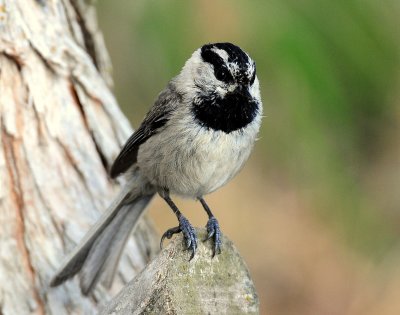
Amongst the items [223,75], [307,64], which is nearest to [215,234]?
[223,75]

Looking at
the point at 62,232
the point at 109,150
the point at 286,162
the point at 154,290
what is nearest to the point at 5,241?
the point at 62,232

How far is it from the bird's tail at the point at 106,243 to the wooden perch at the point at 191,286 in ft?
3.32

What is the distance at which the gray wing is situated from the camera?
13.1ft

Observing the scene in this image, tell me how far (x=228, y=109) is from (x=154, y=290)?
1.18 m

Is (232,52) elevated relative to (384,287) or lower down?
elevated

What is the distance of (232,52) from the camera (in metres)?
3.68

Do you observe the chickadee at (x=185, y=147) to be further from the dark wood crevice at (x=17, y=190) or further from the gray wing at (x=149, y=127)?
the dark wood crevice at (x=17, y=190)

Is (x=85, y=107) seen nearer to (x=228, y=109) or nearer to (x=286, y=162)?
(x=228, y=109)

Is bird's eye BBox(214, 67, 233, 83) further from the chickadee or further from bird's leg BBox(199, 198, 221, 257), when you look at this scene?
bird's leg BBox(199, 198, 221, 257)

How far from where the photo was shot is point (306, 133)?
4.54 m

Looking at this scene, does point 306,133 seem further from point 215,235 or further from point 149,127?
point 215,235

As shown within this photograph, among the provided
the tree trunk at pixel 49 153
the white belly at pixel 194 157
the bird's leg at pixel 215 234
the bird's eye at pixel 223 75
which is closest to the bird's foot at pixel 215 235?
the bird's leg at pixel 215 234

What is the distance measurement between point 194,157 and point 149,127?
35 centimetres

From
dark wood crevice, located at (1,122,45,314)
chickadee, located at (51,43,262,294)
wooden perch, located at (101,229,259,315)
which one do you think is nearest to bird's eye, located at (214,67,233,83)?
chickadee, located at (51,43,262,294)
